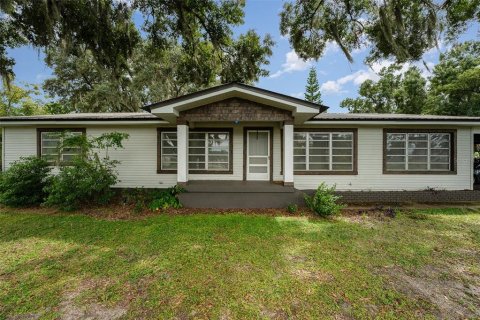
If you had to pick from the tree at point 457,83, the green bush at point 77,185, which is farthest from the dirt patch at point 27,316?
the tree at point 457,83

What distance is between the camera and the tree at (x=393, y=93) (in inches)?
949

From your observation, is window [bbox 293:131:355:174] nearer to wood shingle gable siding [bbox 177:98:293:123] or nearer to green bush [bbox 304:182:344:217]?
wood shingle gable siding [bbox 177:98:293:123]

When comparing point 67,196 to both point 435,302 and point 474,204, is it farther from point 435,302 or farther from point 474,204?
point 474,204

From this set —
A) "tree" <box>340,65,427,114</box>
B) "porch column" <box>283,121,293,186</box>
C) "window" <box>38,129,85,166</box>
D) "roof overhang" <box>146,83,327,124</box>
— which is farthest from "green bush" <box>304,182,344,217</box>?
"tree" <box>340,65,427,114</box>

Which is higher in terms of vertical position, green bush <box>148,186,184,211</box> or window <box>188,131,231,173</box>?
window <box>188,131,231,173</box>

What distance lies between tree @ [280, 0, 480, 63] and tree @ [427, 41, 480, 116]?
13006 mm

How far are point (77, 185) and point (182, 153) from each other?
128 inches

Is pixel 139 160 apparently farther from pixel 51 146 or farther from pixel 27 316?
pixel 27 316

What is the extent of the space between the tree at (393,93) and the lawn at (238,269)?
2457cm

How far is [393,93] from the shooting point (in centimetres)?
2520

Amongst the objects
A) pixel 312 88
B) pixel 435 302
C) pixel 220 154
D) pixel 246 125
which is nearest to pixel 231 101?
pixel 246 125

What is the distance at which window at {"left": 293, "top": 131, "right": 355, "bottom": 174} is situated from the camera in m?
8.42

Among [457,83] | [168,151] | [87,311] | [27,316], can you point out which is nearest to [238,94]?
[168,151]

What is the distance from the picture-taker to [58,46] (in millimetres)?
8352
